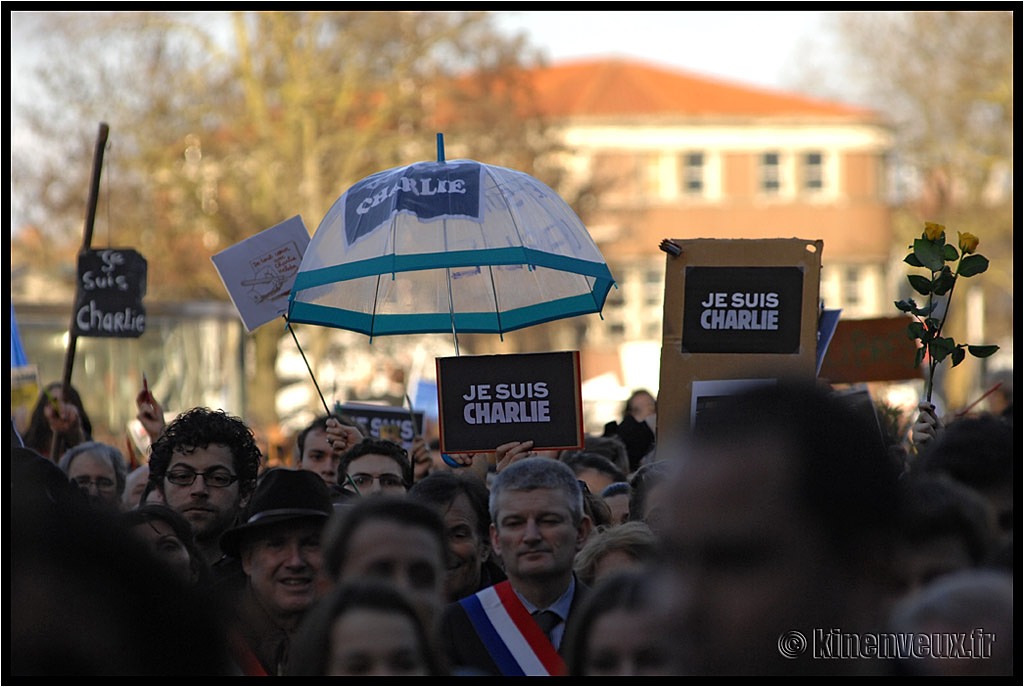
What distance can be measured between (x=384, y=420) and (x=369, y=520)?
15.7 ft

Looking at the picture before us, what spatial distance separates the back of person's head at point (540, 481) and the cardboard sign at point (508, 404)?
1.56 meters

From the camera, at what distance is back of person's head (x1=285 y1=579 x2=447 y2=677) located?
2945 millimetres

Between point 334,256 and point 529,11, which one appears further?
point 334,256

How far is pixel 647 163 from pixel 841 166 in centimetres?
696

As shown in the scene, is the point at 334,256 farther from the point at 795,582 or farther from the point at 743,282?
the point at 795,582

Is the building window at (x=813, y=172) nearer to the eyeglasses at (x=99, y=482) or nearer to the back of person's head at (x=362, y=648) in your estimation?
the eyeglasses at (x=99, y=482)

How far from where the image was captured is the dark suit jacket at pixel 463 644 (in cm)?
395

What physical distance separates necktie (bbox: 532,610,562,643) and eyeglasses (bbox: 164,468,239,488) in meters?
1.70

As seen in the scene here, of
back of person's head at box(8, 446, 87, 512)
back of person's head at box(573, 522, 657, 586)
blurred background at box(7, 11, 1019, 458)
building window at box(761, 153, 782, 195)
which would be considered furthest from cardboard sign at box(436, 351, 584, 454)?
building window at box(761, 153, 782, 195)

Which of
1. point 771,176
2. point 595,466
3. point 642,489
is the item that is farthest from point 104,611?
point 771,176

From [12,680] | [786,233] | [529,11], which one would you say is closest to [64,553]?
[12,680]

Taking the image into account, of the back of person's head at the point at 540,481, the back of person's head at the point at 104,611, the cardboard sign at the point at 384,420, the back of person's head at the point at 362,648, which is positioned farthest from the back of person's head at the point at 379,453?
the back of person's head at the point at 104,611

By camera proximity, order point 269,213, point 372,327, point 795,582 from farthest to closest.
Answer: point 269,213 < point 372,327 < point 795,582

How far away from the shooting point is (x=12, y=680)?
2471mm
